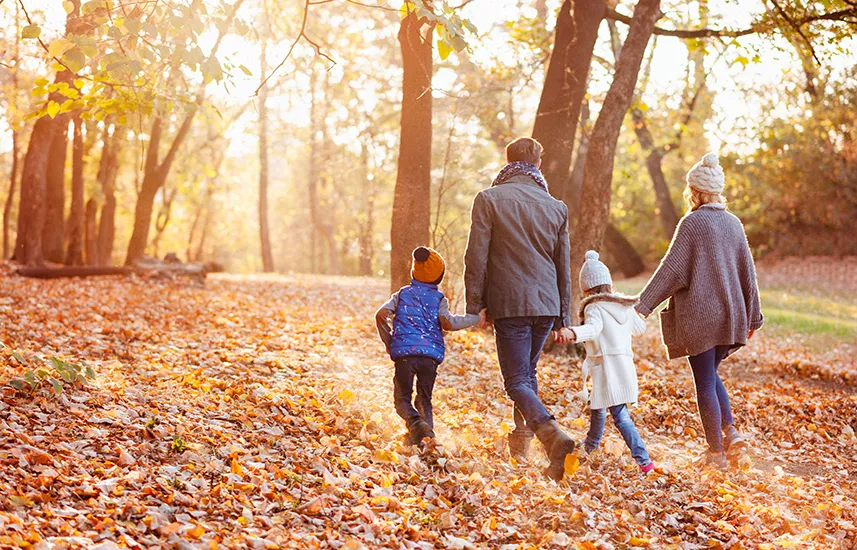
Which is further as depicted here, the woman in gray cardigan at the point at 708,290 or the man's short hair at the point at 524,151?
the woman in gray cardigan at the point at 708,290

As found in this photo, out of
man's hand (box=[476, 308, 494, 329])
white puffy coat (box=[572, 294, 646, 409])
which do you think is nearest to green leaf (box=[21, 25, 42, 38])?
man's hand (box=[476, 308, 494, 329])

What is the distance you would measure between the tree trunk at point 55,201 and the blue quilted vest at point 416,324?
1366 centimetres

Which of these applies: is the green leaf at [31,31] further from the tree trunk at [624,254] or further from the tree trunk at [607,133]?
the tree trunk at [624,254]

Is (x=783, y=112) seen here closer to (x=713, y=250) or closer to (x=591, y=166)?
(x=591, y=166)

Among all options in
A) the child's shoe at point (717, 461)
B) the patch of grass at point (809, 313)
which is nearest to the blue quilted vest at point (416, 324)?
the child's shoe at point (717, 461)

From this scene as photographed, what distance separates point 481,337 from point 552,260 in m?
5.80

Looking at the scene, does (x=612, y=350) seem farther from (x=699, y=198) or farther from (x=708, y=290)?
(x=699, y=198)

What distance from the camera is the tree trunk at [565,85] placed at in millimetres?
10172

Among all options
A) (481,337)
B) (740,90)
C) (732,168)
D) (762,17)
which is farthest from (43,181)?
(732,168)

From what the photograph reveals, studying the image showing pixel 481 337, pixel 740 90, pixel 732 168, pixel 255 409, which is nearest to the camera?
pixel 255 409

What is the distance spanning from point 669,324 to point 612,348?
2.34ft

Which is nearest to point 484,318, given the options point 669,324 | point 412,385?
point 412,385

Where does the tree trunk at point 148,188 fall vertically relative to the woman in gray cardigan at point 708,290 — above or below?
above

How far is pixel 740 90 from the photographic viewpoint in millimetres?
25562
